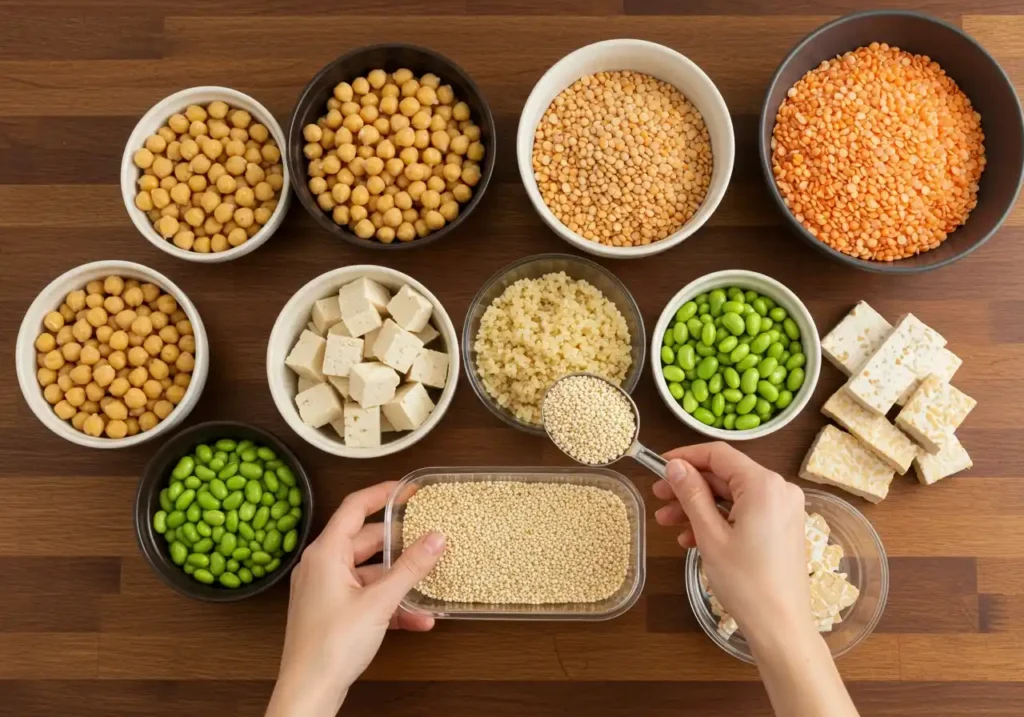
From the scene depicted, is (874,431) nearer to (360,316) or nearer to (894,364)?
(894,364)

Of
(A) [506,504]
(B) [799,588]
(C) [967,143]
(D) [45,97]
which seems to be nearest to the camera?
(B) [799,588]

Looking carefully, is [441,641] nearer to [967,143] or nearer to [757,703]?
[757,703]

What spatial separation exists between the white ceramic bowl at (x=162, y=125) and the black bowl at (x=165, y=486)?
37 centimetres

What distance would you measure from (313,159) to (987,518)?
1721mm

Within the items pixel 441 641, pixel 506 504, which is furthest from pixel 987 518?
pixel 441 641

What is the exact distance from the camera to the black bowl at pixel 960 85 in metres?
1.73

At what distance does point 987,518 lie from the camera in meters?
1.85

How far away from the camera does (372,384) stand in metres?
1.68

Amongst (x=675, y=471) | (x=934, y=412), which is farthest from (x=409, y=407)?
(x=934, y=412)

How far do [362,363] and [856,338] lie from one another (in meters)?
1.10

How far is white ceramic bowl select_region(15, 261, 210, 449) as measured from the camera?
1704 millimetres

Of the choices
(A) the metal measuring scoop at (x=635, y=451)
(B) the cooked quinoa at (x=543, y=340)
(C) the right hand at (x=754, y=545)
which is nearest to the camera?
(C) the right hand at (x=754, y=545)

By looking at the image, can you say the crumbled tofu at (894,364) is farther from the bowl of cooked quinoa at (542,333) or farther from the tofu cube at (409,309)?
the tofu cube at (409,309)

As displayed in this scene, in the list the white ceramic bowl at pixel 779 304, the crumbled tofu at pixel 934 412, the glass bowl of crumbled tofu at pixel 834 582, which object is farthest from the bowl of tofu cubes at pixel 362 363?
the crumbled tofu at pixel 934 412
